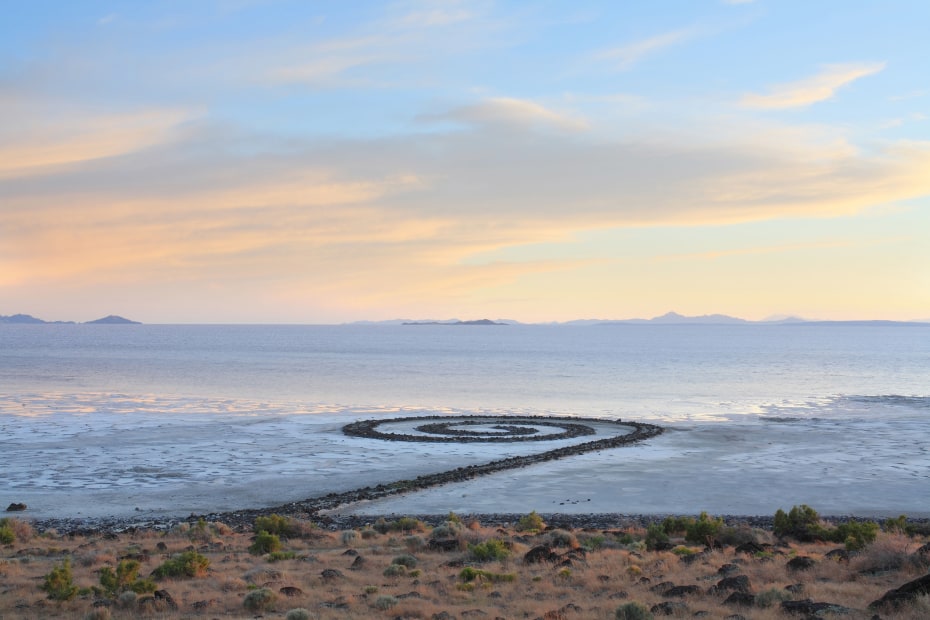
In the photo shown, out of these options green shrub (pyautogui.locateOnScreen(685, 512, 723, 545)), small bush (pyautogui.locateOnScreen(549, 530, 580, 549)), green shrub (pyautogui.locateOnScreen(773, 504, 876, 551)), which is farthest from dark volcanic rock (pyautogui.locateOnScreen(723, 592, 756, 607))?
green shrub (pyautogui.locateOnScreen(685, 512, 723, 545))

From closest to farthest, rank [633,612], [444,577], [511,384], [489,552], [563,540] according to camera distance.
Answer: [633,612] → [444,577] → [489,552] → [563,540] → [511,384]

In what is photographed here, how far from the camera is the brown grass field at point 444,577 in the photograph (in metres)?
15.0

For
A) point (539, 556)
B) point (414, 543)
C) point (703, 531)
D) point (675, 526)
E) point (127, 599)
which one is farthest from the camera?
point (675, 526)

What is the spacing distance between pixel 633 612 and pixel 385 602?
4.54 m

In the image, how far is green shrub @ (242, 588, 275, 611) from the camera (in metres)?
15.7

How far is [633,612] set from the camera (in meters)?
13.6

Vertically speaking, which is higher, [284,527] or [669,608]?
[669,608]

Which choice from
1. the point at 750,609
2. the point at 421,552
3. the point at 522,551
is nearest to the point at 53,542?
the point at 421,552

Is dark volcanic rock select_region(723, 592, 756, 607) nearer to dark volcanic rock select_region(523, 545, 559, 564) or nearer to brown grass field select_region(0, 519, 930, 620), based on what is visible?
brown grass field select_region(0, 519, 930, 620)

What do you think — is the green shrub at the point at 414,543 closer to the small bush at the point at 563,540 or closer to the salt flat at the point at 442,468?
the small bush at the point at 563,540

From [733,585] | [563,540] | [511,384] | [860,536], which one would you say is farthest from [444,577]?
[511,384]

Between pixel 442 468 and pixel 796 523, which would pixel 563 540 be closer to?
pixel 796 523

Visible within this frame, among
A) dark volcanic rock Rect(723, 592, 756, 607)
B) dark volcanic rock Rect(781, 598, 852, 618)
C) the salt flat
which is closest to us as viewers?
dark volcanic rock Rect(781, 598, 852, 618)

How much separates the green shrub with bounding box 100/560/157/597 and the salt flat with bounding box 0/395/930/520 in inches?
440
